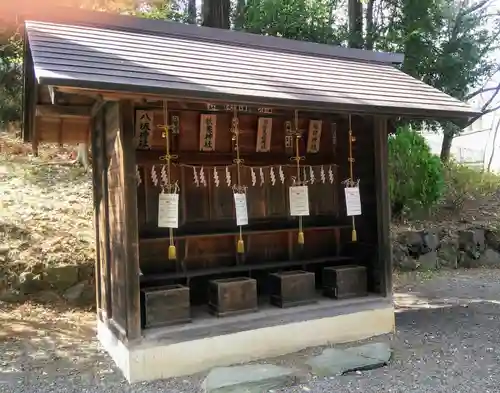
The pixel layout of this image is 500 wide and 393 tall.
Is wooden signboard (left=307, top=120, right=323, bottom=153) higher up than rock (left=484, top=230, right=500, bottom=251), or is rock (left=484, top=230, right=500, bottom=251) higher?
wooden signboard (left=307, top=120, right=323, bottom=153)

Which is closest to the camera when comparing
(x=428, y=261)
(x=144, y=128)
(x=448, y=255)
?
(x=144, y=128)

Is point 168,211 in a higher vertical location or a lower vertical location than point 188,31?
lower

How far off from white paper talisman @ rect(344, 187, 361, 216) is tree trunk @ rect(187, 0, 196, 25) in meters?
7.29

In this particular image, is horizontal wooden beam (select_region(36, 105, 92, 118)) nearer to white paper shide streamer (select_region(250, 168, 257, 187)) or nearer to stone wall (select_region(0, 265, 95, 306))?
white paper shide streamer (select_region(250, 168, 257, 187))

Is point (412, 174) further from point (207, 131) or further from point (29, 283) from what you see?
point (29, 283)

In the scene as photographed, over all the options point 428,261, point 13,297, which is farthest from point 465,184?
point 13,297

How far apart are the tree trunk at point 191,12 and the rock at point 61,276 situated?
6720 millimetres

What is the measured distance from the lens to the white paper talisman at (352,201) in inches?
218

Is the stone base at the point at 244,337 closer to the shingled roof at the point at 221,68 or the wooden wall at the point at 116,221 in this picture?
the wooden wall at the point at 116,221

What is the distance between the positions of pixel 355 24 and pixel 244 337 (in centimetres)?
921

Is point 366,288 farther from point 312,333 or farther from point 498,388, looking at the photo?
point 498,388

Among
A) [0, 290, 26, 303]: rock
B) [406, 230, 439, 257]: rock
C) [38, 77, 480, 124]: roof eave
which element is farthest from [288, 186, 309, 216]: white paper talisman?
[406, 230, 439, 257]: rock

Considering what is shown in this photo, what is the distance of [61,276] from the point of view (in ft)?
22.8

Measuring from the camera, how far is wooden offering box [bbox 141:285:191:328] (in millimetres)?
4453
